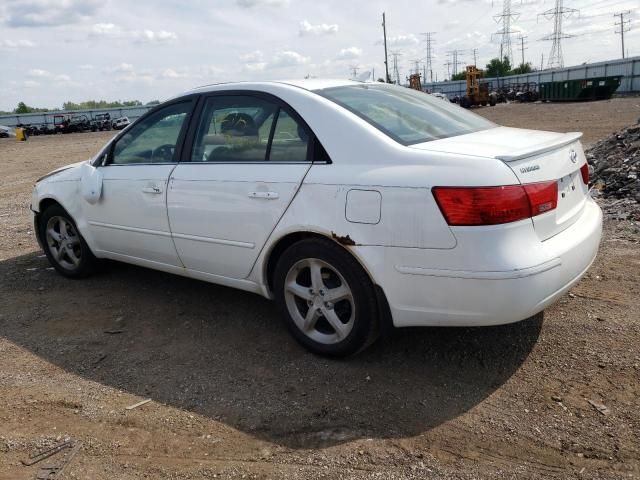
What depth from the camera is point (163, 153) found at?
4.45 metres

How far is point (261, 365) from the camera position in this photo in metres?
3.68

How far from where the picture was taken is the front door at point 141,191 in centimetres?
434

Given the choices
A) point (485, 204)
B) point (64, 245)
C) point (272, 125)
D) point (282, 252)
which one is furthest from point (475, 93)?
point (485, 204)

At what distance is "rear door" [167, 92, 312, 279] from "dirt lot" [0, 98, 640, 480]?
2.17 ft

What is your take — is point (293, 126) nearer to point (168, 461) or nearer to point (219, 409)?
point (219, 409)

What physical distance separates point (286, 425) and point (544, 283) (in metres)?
1.54

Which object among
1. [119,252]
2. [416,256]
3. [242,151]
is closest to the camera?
[416,256]

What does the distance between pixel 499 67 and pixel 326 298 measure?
105409 mm

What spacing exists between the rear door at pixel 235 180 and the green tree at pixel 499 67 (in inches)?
3997

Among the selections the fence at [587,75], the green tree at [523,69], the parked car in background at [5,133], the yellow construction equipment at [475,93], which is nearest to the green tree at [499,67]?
the green tree at [523,69]

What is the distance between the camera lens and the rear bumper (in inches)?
113

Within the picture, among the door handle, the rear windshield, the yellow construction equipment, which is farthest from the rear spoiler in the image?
the yellow construction equipment

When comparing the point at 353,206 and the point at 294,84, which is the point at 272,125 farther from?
the point at 353,206

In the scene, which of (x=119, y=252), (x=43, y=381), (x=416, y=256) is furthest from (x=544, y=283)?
(x=119, y=252)
